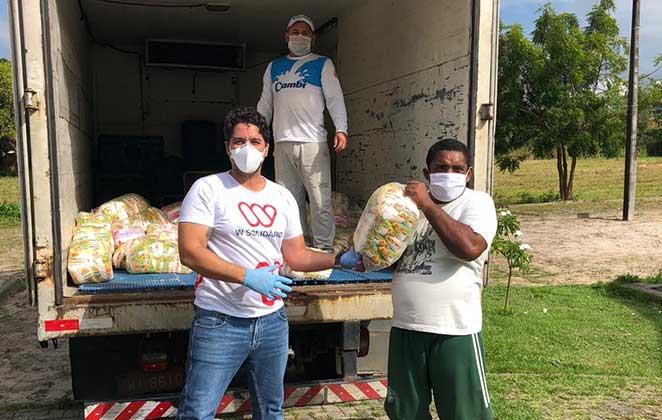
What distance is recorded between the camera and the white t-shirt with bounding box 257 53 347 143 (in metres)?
4.50

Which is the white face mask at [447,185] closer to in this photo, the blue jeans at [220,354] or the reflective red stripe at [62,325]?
the blue jeans at [220,354]

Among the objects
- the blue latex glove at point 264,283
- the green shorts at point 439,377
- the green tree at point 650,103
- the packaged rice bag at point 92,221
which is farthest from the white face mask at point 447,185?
the green tree at point 650,103

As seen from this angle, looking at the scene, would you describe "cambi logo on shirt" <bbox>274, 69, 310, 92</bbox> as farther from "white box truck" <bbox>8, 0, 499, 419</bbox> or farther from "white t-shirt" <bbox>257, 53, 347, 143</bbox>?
"white box truck" <bbox>8, 0, 499, 419</bbox>

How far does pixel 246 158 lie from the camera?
248 centimetres

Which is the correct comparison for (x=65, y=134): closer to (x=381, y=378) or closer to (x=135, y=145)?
(x=381, y=378)

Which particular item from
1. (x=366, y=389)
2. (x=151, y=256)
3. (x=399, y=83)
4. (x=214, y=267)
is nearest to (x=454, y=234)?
(x=214, y=267)

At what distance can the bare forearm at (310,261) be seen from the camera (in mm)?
2684

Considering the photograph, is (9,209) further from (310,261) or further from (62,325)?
(310,261)

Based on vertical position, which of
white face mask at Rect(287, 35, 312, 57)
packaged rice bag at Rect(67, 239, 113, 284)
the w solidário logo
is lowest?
packaged rice bag at Rect(67, 239, 113, 284)

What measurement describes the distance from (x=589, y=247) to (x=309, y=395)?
8314mm

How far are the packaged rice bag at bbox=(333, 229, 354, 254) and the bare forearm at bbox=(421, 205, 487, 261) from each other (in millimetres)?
1881

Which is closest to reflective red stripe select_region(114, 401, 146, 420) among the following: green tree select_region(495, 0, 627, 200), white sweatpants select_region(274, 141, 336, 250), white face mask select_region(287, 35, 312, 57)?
white sweatpants select_region(274, 141, 336, 250)

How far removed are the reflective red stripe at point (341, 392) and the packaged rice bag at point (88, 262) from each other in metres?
1.31

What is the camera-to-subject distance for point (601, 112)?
1653 centimetres
